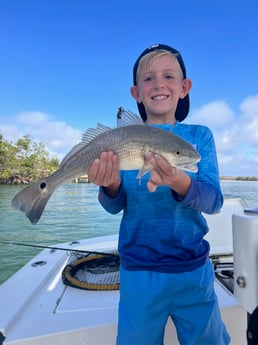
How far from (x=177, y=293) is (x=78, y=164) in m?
0.87

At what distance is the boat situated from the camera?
184 centimetres

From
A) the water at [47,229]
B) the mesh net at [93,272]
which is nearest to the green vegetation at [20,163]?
the water at [47,229]

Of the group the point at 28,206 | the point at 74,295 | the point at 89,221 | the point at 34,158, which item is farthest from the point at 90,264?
the point at 34,158

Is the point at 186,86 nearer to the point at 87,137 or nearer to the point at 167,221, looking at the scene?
the point at 87,137

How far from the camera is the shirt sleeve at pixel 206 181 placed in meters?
1.51

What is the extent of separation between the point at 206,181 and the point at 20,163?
158 ft

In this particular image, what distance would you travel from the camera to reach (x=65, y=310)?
2.16m

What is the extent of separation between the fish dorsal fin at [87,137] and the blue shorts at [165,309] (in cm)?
75

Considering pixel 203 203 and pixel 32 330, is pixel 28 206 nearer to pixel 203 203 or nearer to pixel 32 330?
pixel 32 330

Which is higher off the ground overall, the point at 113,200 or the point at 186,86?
the point at 186,86

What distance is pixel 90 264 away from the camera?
3.05 meters

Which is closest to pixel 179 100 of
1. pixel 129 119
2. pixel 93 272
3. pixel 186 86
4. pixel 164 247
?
pixel 186 86

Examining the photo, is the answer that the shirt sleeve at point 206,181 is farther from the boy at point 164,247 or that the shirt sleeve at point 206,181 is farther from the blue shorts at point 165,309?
the blue shorts at point 165,309

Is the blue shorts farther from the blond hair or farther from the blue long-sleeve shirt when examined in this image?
the blond hair
